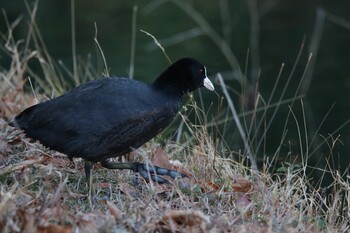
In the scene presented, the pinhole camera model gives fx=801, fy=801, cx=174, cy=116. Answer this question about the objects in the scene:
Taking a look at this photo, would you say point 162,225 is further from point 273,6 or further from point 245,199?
point 273,6

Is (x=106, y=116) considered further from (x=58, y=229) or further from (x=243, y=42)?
(x=243, y=42)

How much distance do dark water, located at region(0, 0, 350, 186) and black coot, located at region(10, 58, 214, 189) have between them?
9.18 feet

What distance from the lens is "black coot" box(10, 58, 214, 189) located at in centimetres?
437

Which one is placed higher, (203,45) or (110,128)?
(110,128)

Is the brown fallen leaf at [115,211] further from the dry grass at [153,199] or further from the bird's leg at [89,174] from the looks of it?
the bird's leg at [89,174]

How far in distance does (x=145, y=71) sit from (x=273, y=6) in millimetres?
4169

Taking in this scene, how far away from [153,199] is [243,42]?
7.42m

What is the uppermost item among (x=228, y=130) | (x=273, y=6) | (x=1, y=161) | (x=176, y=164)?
(x=1, y=161)

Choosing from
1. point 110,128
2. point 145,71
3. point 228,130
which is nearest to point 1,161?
point 110,128

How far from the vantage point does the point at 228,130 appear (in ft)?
24.3

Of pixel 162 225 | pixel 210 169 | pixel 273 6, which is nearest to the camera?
pixel 162 225

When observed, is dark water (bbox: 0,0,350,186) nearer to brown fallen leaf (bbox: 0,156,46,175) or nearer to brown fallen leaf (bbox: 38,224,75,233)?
brown fallen leaf (bbox: 0,156,46,175)

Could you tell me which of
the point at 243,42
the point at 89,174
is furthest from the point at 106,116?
the point at 243,42

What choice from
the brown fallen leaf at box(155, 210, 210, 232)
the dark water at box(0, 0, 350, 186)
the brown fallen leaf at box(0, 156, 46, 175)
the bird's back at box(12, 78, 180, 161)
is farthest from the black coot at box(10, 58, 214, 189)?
the dark water at box(0, 0, 350, 186)
